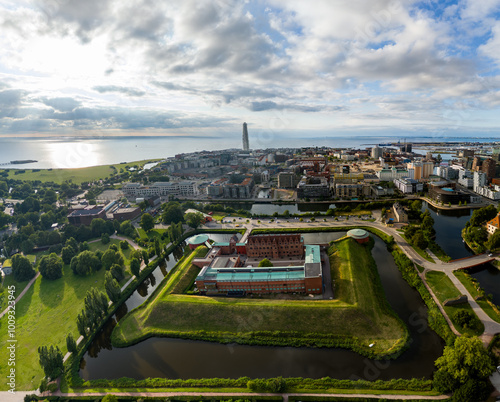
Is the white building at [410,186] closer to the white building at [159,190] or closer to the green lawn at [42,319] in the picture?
the white building at [159,190]

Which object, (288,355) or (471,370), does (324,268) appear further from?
(471,370)

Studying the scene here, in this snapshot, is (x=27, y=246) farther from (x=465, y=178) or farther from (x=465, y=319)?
(x=465, y=178)

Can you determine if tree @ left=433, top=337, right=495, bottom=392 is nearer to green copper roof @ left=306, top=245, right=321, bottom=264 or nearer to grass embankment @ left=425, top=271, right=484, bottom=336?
grass embankment @ left=425, top=271, right=484, bottom=336

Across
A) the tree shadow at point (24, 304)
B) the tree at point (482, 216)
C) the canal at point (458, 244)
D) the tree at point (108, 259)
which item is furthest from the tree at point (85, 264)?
the tree at point (482, 216)

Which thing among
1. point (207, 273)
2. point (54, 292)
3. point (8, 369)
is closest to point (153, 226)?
point (54, 292)

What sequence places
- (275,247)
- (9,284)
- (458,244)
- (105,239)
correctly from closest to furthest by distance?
(9,284) → (275,247) → (458,244) → (105,239)

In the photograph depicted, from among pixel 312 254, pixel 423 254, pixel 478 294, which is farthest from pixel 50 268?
pixel 478 294
